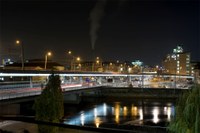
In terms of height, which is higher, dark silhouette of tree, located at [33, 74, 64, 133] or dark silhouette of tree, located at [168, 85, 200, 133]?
dark silhouette of tree, located at [168, 85, 200, 133]

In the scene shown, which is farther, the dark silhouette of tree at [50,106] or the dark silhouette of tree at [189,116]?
the dark silhouette of tree at [50,106]

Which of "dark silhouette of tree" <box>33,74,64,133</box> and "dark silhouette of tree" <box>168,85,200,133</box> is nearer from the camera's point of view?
"dark silhouette of tree" <box>168,85,200,133</box>

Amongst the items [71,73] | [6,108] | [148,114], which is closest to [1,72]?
[6,108]

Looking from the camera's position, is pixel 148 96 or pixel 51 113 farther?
pixel 148 96

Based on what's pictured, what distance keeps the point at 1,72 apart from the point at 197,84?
36628 millimetres

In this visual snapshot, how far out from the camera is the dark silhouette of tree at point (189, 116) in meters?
3.87

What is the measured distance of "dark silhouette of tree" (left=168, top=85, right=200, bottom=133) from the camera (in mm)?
3873

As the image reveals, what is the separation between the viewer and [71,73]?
2618 inches

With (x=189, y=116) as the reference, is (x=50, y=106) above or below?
below

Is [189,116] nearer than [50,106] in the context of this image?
Yes

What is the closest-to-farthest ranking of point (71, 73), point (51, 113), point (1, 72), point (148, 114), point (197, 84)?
point (197, 84)
point (51, 113)
point (1, 72)
point (148, 114)
point (71, 73)

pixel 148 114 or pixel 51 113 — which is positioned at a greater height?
pixel 51 113

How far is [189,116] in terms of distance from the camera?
3992mm

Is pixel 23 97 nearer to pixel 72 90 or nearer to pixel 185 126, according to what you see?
pixel 72 90
